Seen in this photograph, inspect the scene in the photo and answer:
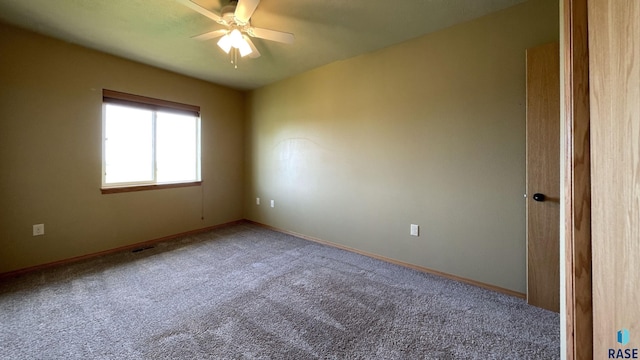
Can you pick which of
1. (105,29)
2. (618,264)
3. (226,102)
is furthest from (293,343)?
(226,102)

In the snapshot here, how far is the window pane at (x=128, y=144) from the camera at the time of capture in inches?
123

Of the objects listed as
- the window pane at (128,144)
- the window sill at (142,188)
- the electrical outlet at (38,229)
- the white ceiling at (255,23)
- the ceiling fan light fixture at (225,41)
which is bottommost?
the electrical outlet at (38,229)

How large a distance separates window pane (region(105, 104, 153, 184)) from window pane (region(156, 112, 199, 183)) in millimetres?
130

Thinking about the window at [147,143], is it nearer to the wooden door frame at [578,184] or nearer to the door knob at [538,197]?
the wooden door frame at [578,184]

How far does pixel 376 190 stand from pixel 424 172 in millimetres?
591

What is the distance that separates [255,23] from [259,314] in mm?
2527

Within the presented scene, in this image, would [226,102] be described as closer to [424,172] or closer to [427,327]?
[424,172]

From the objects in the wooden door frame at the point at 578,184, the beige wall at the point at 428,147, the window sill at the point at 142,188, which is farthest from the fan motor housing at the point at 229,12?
the window sill at the point at 142,188

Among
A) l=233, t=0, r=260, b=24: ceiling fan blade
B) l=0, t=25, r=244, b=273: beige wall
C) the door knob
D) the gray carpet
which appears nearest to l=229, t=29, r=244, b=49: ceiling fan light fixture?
l=233, t=0, r=260, b=24: ceiling fan blade

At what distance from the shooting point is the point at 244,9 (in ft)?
5.88

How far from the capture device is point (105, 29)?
2426 millimetres

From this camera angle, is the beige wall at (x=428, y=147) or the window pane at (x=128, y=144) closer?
the beige wall at (x=428, y=147)

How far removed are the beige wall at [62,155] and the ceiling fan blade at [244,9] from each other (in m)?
2.23

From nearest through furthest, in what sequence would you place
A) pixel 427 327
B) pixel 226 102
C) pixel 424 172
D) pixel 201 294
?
pixel 427 327 → pixel 201 294 → pixel 424 172 → pixel 226 102
